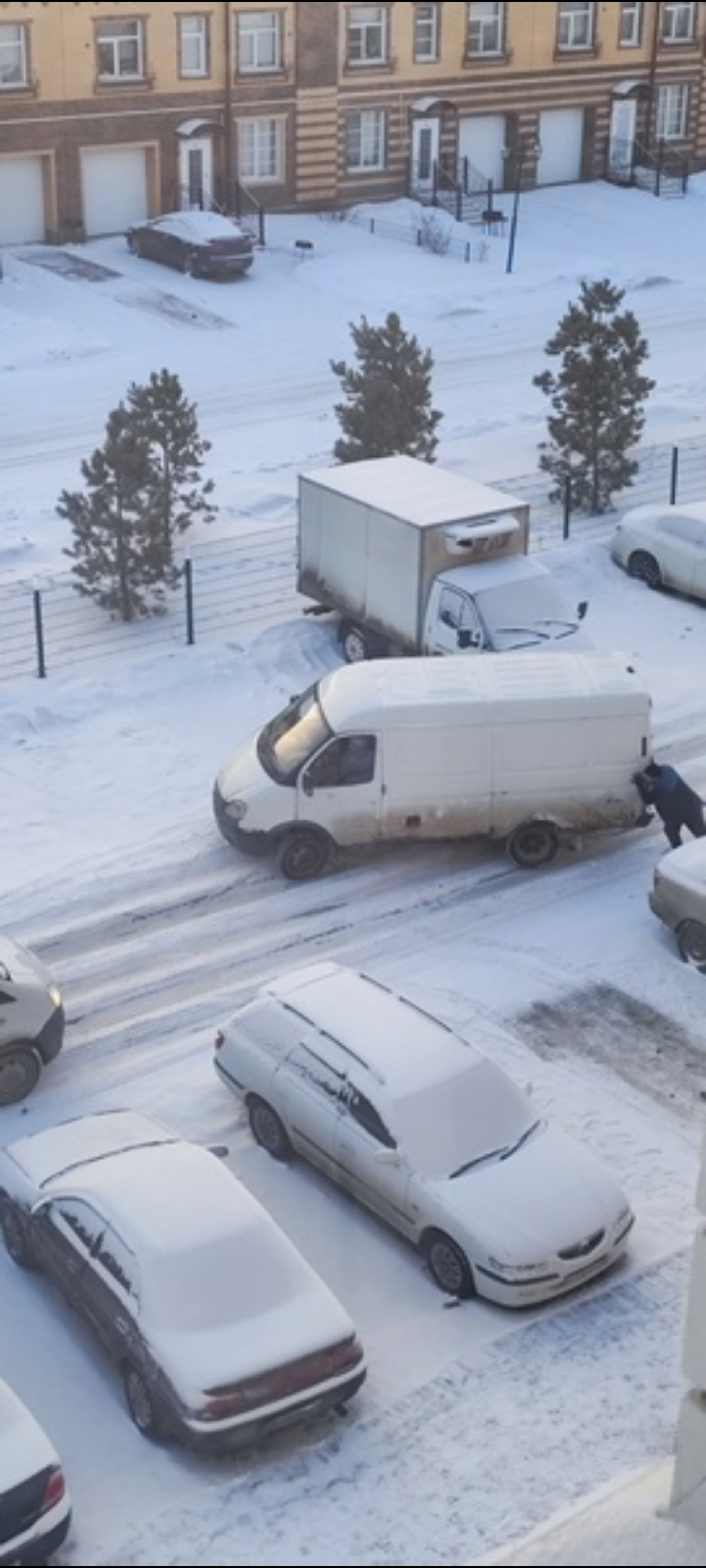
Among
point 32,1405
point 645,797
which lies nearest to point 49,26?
point 645,797

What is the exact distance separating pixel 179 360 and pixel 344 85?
12.8m

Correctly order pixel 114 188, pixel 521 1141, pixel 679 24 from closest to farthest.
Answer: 1. pixel 521 1141
2. pixel 114 188
3. pixel 679 24

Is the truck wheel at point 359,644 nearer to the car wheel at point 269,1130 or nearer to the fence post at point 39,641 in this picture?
the fence post at point 39,641

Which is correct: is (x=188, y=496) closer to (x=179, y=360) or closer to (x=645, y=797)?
(x=645, y=797)

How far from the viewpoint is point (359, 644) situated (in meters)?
23.8

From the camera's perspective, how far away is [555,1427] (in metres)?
12.6

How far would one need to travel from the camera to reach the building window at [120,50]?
42.5 meters

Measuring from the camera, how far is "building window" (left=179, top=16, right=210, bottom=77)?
143ft

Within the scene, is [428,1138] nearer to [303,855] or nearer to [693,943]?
[693,943]

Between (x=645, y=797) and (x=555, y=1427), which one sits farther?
(x=645, y=797)

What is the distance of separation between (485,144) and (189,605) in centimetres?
2882

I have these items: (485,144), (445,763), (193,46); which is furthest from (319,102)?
(445,763)

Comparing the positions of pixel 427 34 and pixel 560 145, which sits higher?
pixel 427 34

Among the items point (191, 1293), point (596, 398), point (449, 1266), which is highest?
point (596, 398)
